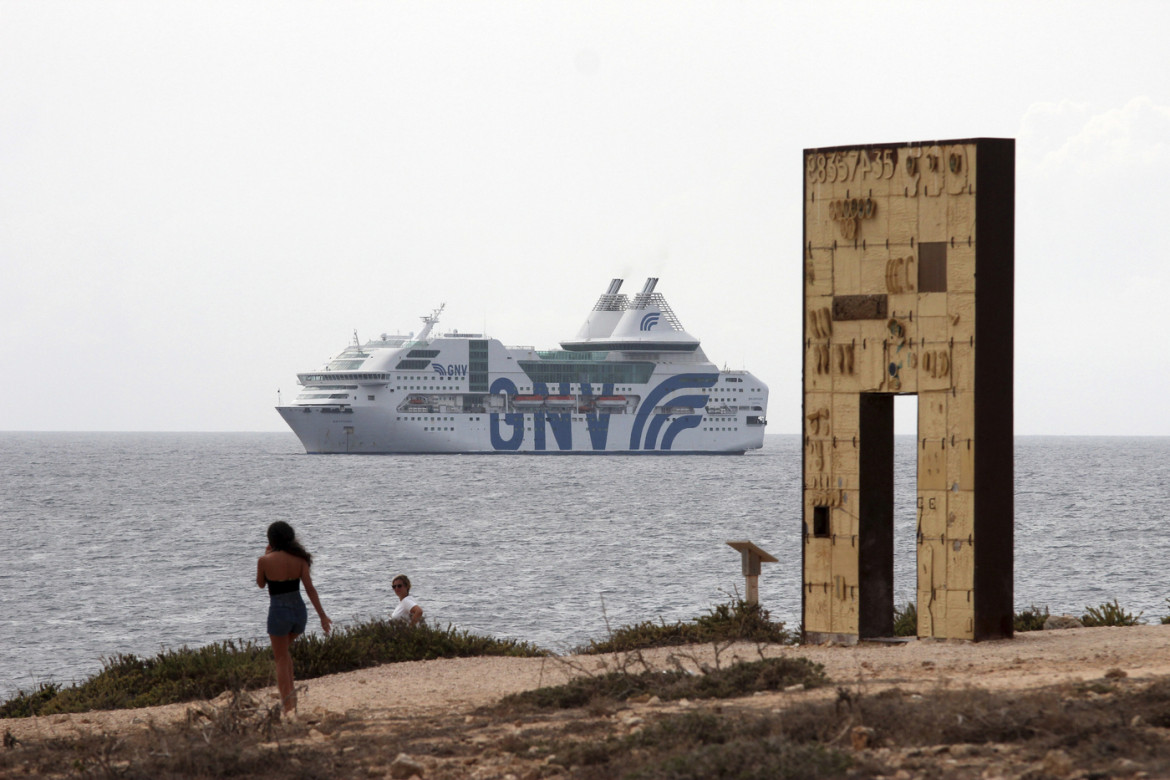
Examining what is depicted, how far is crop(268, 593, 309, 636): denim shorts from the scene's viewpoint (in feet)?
21.8

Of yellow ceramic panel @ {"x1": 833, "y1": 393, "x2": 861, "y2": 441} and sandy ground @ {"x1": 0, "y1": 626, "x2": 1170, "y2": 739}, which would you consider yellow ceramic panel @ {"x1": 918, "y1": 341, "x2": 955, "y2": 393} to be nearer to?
yellow ceramic panel @ {"x1": 833, "y1": 393, "x2": 861, "y2": 441}

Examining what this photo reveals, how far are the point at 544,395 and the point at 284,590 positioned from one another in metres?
68.2

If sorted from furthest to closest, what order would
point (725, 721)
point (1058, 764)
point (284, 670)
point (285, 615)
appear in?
point (284, 670) → point (285, 615) → point (725, 721) → point (1058, 764)

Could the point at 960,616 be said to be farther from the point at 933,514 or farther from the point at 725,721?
the point at 725,721

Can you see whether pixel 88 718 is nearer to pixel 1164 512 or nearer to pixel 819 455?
pixel 819 455

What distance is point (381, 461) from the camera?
76.4 m

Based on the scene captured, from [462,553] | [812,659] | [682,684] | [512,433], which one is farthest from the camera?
[512,433]

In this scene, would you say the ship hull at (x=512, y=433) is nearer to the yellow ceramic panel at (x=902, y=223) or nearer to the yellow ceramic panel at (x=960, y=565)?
the yellow ceramic panel at (x=902, y=223)

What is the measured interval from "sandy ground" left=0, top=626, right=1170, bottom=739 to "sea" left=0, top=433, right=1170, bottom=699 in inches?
102

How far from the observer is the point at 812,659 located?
7.65m

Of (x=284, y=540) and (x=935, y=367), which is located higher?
(x=935, y=367)

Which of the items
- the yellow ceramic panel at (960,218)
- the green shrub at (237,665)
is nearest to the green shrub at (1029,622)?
the yellow ceramic panel at (960,218)

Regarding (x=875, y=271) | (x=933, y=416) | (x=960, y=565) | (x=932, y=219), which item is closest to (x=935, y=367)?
(x=933, y=416)

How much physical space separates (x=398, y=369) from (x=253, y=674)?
6157 cm
